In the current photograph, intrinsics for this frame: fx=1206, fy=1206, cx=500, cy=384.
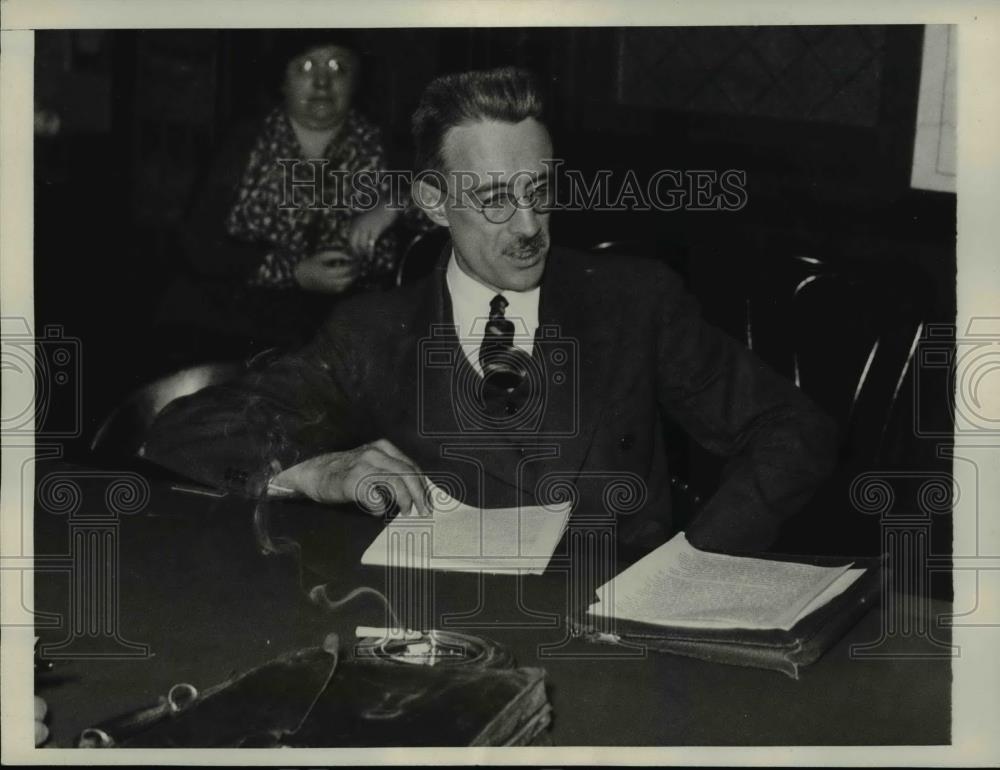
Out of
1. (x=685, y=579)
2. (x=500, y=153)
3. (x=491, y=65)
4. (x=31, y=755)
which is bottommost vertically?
(x=31, y=755)

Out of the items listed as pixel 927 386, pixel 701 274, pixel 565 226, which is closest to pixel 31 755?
pixel 565 226

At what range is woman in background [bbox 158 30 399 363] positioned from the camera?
6.59 ft

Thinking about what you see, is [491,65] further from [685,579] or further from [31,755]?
[31,755]

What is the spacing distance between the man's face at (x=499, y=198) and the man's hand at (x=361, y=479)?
0.35m

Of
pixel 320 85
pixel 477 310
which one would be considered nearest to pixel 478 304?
pixel 477 310

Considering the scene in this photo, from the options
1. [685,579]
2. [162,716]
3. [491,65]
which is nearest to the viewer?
[162,716]

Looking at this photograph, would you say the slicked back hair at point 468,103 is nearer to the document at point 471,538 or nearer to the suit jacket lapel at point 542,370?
the suit jacket lapel at point 542,370

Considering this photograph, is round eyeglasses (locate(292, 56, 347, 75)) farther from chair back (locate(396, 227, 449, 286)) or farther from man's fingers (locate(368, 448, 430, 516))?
man's fingers (locate(368, 448, 430, 516))

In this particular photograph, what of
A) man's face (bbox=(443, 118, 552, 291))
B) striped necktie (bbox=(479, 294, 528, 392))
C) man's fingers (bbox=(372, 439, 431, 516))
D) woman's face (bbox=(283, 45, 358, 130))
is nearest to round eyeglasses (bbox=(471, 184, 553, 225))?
man's face (bbox=(443, 118, 552, 291))

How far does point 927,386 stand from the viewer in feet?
6.61

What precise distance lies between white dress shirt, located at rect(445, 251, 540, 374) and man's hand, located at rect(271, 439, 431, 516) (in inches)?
8.4

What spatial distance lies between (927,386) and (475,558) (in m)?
0.81

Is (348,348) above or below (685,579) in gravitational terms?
above

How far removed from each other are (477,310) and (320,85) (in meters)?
0.46
